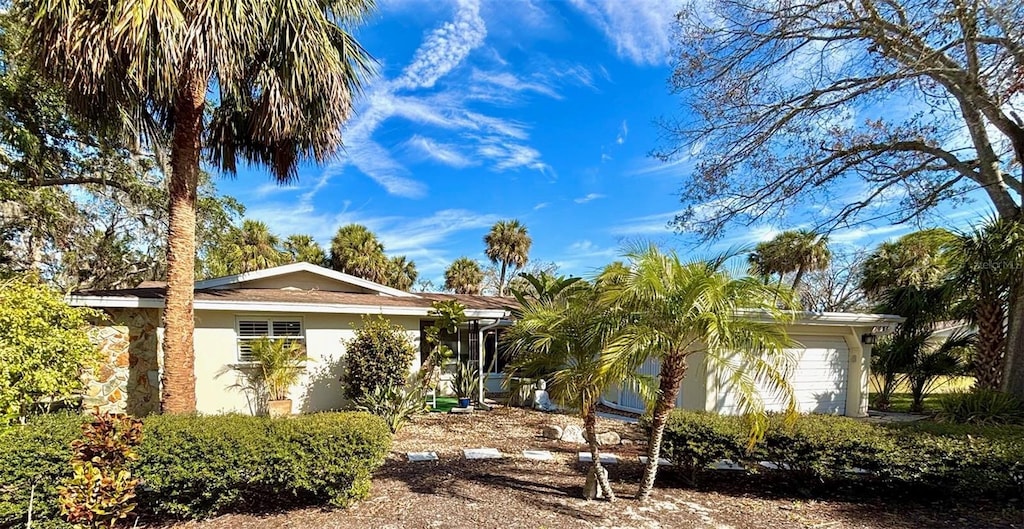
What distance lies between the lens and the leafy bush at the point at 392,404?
918 centimetres

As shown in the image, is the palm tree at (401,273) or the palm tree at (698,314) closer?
the palm tree at (698,314)

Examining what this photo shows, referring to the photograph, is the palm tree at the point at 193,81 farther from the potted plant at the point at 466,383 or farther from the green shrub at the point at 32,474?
the potted plant at the point at 466,383

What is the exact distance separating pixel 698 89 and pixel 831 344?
7381 millimetres

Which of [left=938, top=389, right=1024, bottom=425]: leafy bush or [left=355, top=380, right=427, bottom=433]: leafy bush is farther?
[left=355, top=380, right=427, bottom=433]: leafy bush

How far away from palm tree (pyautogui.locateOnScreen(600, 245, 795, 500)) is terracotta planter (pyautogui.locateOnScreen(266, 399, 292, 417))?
7.81 meters

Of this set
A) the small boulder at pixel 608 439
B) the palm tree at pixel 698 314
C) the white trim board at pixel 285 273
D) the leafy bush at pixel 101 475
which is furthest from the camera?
the white trim board at pixel 285 273

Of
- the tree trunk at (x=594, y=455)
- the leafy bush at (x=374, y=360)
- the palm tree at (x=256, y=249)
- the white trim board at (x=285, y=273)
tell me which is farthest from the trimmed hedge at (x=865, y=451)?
the palm tree at (x=256, y=249)

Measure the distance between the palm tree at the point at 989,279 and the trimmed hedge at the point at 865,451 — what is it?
395 centimetres

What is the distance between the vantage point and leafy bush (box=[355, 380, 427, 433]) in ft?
30.1

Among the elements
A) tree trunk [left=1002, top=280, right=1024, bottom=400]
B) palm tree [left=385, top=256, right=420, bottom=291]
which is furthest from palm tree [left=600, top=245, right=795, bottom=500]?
palm tree [left=385, top=256, right=420, bottom=291]

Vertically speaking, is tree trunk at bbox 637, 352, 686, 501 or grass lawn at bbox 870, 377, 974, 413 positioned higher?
tree trunk at bbox 637, 352, 686, 501


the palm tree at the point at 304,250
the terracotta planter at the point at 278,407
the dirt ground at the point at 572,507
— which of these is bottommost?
the dirt ground at the point at 572,507

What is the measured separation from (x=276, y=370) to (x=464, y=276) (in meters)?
20.2

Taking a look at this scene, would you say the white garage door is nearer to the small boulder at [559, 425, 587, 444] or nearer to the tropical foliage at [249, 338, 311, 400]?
the small boulder at [559, 425, 587, 444]
